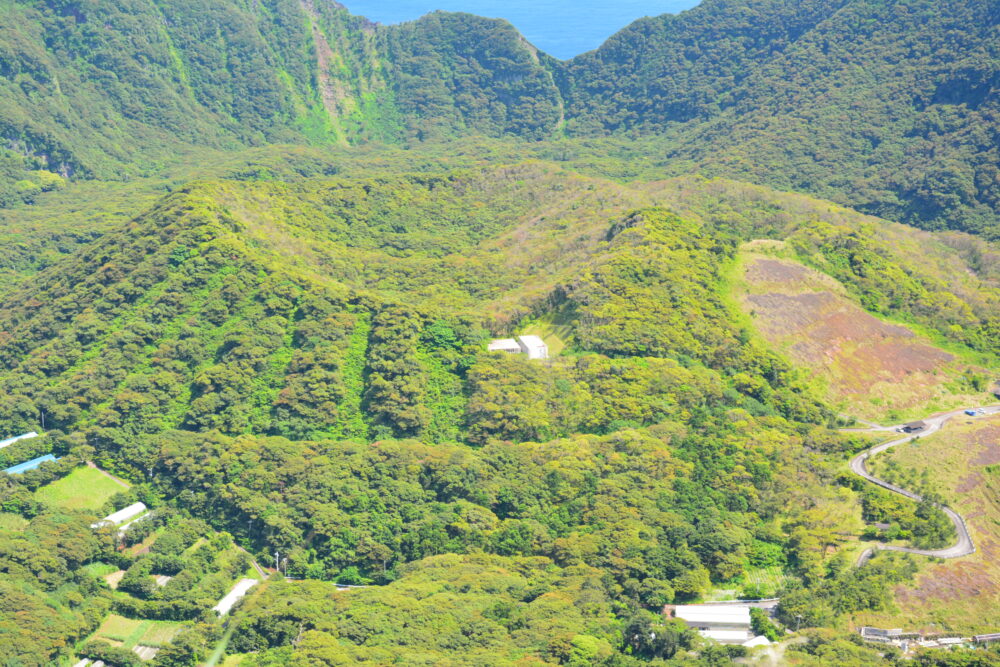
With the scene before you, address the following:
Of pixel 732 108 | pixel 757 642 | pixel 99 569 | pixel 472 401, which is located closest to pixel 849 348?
pixel 472 401

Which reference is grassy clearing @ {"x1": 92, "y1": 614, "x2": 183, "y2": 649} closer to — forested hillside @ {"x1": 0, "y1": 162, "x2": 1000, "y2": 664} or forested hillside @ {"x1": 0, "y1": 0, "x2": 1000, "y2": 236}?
A: forested hillside @ {"x1": 0, "y1": 162, "x2": 1000, "y2": 664}

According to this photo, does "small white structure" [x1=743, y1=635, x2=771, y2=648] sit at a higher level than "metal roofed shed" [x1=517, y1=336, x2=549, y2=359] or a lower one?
lower

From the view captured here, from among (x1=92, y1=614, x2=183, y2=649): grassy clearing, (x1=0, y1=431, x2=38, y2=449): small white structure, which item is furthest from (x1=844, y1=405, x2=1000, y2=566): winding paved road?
(x1=0, y1=431, x2=38, y2=449): small white structure

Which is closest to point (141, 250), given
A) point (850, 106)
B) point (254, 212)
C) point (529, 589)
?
point (254, 212)

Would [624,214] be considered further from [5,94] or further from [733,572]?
[5,94]

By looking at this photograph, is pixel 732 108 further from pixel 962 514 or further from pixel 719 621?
pixel 719 621

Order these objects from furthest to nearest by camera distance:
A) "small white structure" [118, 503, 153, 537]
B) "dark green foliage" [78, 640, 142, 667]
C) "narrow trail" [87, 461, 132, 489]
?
"narrow trail" [87, 461, 132, 489]
"small white structure" [118, 503, 153, 537]
"dark green foliage" [78, 640, 142, 667]
